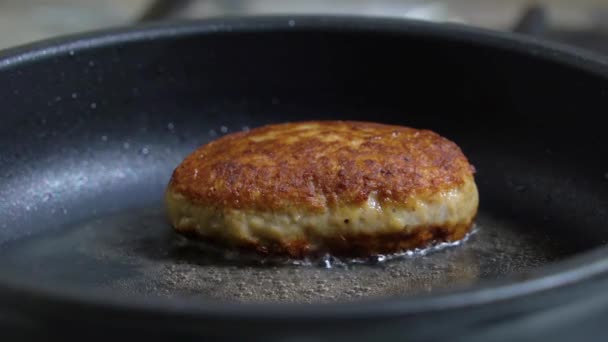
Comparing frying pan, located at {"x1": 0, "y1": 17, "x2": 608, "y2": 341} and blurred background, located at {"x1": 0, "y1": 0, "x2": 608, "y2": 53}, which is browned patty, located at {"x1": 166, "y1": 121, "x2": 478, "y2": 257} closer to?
frying pan, located at {"x1": 0, "y1": 17, "x2": 608, "y2": 341}

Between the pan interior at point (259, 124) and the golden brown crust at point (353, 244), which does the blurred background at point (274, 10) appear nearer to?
the pan interior at point (259, 124)

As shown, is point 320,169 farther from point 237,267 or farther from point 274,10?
point 274,10

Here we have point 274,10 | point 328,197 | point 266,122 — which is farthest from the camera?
point 274,10

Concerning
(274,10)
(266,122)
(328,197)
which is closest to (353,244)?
(328,197)

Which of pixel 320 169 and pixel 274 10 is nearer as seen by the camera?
pixel 320 169

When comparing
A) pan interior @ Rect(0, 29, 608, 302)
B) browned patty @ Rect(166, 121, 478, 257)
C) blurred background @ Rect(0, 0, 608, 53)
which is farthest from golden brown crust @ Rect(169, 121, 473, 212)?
blurred background @ Rect(0, 0, 608, 53)
